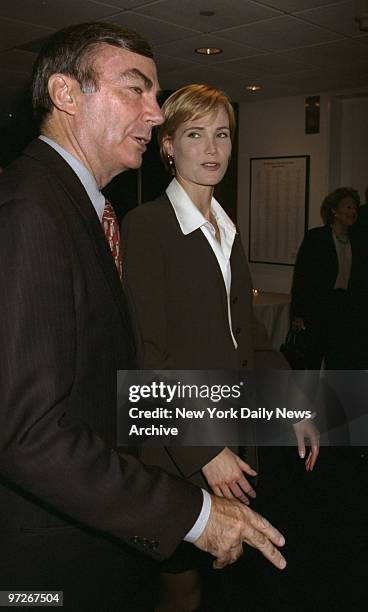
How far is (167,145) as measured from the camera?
4.76ft

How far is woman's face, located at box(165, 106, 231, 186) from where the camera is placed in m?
1.39

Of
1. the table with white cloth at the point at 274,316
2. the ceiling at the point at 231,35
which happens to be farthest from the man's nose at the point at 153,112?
the table with white cloth at the point at 274,316

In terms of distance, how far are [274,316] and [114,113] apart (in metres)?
3.21

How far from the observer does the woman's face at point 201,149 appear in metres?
1.39

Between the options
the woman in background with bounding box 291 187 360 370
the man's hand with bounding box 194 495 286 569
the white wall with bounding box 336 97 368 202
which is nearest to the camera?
the man's hand with bounding box 194 495 286 569

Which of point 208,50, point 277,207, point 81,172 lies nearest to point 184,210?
point 81,172

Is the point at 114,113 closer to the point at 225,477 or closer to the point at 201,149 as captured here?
the point at 201,149

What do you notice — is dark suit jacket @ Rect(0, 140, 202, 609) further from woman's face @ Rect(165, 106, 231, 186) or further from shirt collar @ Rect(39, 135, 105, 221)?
woman's face @ Rect(165, 106, 231, 186)

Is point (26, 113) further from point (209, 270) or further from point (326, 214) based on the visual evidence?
point (326, 214)

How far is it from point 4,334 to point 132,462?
0.80 feet

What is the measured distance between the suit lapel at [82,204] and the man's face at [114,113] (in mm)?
89

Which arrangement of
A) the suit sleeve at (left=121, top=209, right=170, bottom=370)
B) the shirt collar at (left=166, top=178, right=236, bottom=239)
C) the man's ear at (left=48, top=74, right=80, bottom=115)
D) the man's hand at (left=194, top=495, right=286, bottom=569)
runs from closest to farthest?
the man's hand at (left=194, top=495, right=286, bottom=569), the man's ear at (left=48, top=74, right=80, bottom=115), the suit sleeve at (left=121, top=209, right=170, bottom=370), the shirt collar at (left=166, top=178, right=236, bottom=239)

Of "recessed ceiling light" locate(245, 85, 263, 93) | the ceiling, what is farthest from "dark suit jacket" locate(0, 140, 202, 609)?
"recessed ceiling light" locate(245, 85, 263, 93)

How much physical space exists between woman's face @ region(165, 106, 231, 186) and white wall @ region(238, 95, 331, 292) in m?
4.28
